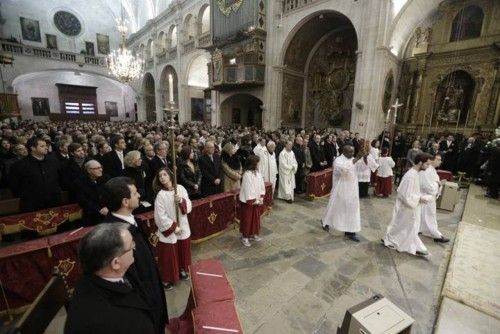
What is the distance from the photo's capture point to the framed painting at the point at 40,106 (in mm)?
24672

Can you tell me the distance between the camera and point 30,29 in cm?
2366

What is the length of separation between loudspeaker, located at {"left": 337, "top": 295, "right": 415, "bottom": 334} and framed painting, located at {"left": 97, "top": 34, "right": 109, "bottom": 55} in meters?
34.1

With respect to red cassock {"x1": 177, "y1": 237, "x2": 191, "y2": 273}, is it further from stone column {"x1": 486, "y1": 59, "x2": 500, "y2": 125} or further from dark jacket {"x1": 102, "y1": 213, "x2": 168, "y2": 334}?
stone column {"x1": 486, "y1": 59, "x2": 500, "y2": 125}

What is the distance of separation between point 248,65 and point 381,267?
13642mm

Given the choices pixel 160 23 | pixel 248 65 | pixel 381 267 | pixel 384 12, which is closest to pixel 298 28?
pixel 248 65

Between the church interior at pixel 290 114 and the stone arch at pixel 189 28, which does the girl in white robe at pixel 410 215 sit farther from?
the stone arch at pixel 189 28

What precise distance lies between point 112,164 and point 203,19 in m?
20.4

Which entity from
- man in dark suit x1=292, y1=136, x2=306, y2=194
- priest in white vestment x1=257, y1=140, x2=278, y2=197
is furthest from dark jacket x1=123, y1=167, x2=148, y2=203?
man in dark suit x1=292, y1=136, x2=306, y2=194

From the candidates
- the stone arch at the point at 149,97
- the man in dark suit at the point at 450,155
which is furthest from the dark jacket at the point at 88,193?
the stone arch at the point at 149,97

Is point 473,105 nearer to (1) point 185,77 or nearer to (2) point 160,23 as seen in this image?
(1) point 185,77

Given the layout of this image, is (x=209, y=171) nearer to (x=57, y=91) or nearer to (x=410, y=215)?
(x=410, y=215)

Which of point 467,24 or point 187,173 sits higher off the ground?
point 467,24

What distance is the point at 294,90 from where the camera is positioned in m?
15.9

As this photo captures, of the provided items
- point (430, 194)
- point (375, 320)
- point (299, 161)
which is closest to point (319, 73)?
point (299, 161)
